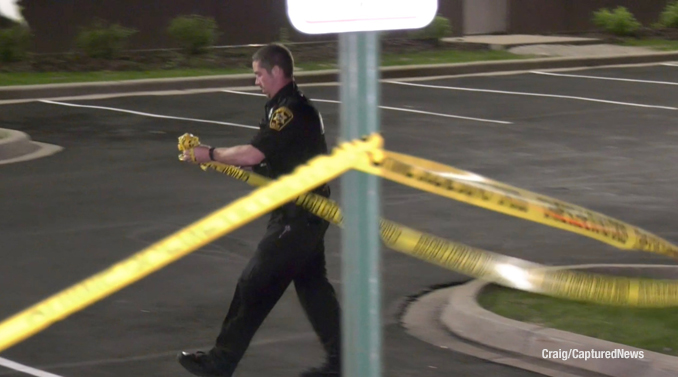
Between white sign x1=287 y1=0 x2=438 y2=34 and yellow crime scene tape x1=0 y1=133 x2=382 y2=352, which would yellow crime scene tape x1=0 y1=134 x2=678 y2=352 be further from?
white sign x1=287 y1=0 x2=438 y2=34

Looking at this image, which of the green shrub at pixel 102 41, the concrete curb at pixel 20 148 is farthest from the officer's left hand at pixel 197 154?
the green shrub at pixel 102 41

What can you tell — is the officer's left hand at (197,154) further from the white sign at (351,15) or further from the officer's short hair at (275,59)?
the white sign at (351,15)

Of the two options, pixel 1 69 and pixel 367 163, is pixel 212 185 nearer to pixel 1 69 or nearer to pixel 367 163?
pixel 367 163

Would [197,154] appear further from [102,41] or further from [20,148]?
[102,41]

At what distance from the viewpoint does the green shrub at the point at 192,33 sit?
2402 centimetres

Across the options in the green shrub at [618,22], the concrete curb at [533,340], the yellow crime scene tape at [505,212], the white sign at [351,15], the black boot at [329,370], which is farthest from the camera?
the green shrub at [618,22]

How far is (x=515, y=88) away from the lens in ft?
66.1

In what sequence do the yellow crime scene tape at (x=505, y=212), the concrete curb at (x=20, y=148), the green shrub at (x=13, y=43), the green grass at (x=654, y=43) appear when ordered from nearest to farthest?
the yellow crime scene tape at (x=505, y=212) < the concrete curb at (x=20, y=148) < the green shrub at (x=13, y=43) < the green grass at (x=654, y=43)

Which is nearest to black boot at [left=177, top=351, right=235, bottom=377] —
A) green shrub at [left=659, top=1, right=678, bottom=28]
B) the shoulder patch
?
the shoulder patch

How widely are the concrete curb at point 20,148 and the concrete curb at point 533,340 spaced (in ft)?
23.6

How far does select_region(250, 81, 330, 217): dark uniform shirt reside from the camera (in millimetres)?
5668

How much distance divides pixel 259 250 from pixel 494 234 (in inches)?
156

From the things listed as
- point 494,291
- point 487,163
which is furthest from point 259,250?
point 487,163

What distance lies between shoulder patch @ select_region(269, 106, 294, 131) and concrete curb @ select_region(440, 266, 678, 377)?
1.73 m
